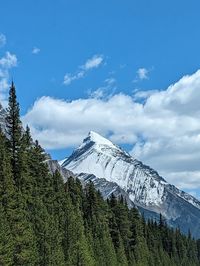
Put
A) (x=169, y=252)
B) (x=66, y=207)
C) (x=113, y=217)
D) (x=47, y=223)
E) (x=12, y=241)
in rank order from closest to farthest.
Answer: (x=12, y=241)
(x=47, y=223)
(x=66, y=207)
(x=113, y=217)
(x=169, y=252)

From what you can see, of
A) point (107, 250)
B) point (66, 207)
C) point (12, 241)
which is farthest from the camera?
point (107, 250)

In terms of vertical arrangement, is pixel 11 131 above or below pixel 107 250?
above

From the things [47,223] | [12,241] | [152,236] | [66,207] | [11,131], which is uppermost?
[152,236]

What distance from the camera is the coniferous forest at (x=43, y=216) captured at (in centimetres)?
5841

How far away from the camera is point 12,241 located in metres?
55.4

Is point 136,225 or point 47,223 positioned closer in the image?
point 47,223

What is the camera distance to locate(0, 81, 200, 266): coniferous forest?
5841 cm

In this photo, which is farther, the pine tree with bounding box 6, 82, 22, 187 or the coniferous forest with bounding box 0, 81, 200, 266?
the pine tree with bounding box 6, 82, 22, 187

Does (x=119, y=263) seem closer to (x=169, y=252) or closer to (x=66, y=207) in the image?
(x=66, y=207)

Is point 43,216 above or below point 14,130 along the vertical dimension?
below

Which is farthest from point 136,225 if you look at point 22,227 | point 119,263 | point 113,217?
point 22,227

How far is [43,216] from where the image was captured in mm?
67812

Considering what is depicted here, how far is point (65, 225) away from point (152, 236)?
93261 mm

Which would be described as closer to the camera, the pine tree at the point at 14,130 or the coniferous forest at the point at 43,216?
the coniferous forest at the point at 43,216
